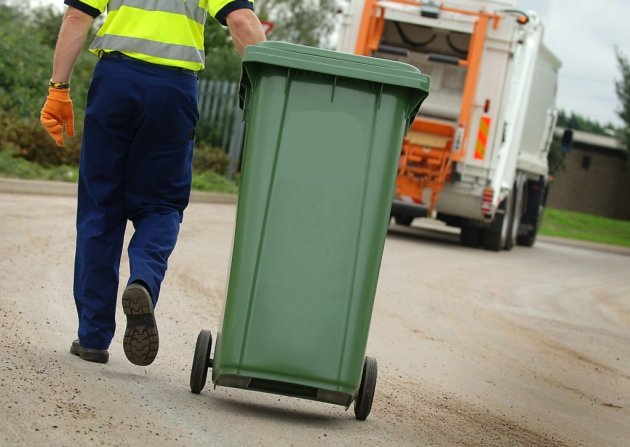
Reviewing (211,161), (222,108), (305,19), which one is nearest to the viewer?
(211,161)

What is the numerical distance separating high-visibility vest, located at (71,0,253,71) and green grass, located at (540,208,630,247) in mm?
27187

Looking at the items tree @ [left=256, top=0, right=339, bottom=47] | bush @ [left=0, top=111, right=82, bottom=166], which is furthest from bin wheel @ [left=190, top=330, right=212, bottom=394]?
tree @ [left=256, top=0, right=339, bottom=47]

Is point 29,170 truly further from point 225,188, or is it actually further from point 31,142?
point 225,188

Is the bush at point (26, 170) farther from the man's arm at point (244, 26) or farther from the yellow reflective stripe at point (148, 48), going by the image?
the man's arm at point (244, 26)

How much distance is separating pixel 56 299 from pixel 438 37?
10524mm

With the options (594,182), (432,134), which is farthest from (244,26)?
(594,182)

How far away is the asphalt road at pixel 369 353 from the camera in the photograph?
14.5 feet

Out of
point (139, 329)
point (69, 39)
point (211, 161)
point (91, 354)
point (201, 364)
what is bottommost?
point (211, 161)

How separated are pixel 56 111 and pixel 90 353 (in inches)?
37.9

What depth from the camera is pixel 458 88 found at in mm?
16875

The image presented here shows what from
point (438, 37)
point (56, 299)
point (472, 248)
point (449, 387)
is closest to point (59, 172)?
point (438, 37)

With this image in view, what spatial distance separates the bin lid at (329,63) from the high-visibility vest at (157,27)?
0.33 meters

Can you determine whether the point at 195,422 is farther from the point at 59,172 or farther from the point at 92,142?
the point at 59,172

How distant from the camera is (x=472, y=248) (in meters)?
18.6
